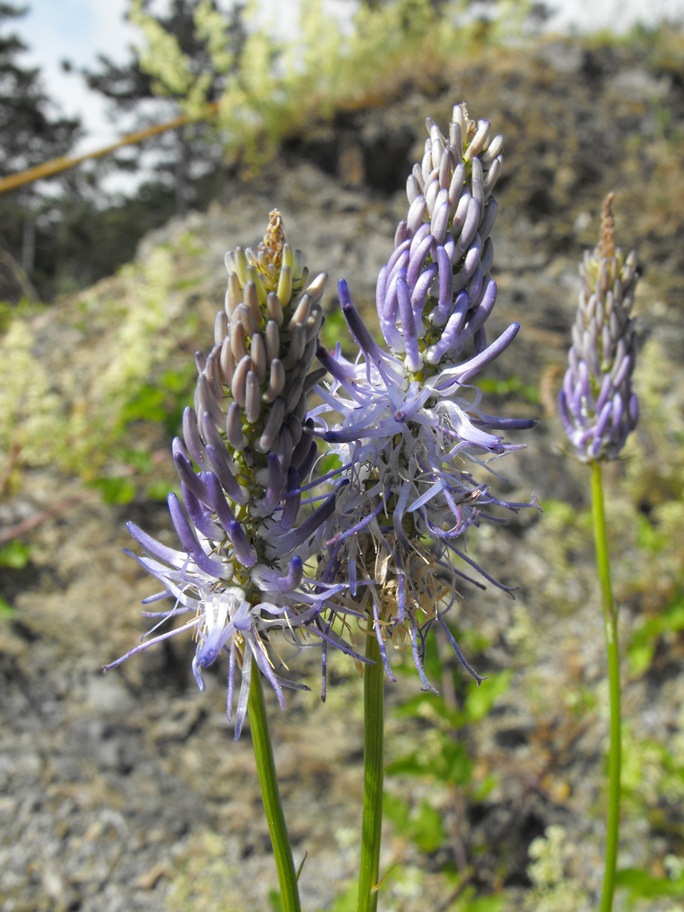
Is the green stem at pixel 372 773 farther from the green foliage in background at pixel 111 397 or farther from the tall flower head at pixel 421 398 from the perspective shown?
the green foliage in background at pixel 111 397

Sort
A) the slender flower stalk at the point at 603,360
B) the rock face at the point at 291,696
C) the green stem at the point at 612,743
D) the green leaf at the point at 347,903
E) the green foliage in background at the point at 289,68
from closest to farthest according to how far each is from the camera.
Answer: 1. the green stem at the point at 612,743
2. the slender flower stalk at the point at 603,360
3. the green leaf at the point at 347,903
4. the rock face at the point at 291,696
5. the green foliage in background at the point at 289,68

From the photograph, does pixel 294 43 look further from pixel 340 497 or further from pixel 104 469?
pixel 340 497

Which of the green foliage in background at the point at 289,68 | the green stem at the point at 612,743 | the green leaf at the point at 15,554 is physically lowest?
the green stem at the point at 612,743

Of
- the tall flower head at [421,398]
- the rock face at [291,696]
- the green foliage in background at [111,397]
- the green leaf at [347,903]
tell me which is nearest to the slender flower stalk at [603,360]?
the rock face at [291,696]

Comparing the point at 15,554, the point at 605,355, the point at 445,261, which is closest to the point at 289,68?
the point at 15,554

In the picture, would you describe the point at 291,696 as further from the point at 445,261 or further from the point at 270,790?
the point at 445,261

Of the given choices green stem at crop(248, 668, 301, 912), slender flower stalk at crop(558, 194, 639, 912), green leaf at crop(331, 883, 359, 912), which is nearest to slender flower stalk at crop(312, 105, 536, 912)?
green stem at crop(248, 668, 301, 912)

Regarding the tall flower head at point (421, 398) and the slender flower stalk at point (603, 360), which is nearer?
the tall flower head at point (421, 398)
